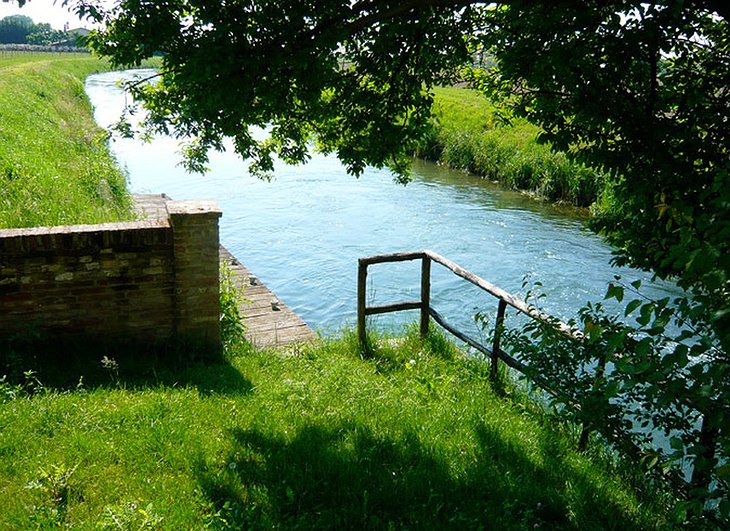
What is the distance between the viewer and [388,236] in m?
15.7

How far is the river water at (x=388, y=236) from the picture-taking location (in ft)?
38.5

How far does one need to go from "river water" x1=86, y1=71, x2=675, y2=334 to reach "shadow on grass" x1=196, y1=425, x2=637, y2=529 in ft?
14.2

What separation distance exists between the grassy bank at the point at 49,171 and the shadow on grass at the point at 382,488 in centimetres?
468

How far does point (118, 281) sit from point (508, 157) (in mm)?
17645

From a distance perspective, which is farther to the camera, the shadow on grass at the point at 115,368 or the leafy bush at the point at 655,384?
the shadow on grass at the point at 115,368

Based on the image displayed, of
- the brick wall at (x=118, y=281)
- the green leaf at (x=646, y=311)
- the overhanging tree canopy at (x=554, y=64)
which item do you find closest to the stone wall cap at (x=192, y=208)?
the brick wall at (x=118, y=281)

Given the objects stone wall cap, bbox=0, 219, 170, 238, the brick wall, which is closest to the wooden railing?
the brick wall

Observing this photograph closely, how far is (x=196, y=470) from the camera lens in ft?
13.6

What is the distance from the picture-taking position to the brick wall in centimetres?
574

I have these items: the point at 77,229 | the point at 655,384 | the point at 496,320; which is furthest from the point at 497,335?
the point at 77,229

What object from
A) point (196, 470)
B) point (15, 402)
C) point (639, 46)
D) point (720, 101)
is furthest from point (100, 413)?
point (720, 101)

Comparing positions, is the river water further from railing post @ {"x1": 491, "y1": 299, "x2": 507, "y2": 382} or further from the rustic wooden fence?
railing post @ {"x1": 491, "y1": 299, "x2": 507, "y2": 382}

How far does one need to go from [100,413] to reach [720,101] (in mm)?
5137

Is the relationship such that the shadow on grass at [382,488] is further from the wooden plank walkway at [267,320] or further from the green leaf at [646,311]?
the wooden plank walkway at [267,320]
